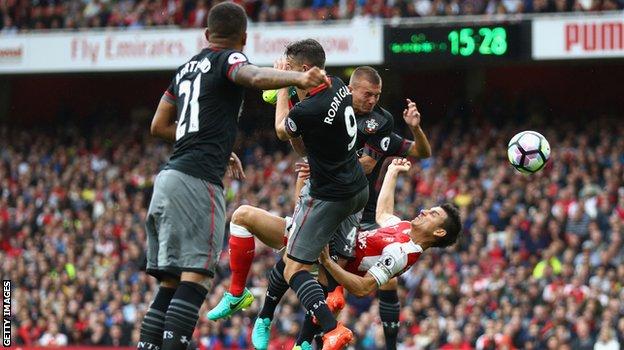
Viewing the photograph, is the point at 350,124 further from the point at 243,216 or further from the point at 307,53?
the point at 243,216

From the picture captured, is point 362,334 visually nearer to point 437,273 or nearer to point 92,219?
point 437,273

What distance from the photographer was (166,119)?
808 cm

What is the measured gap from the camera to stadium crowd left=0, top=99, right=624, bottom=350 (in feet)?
57.3

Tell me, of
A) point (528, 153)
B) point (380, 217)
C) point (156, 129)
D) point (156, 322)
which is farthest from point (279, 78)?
point (528, 153)

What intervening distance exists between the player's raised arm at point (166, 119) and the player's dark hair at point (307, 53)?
41.5 inches

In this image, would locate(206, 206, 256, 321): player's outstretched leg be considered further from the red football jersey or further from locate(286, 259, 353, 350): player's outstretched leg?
the red football jersey

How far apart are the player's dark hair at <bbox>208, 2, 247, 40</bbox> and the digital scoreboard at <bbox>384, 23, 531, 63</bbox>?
1300 centimetres

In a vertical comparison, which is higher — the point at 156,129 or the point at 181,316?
the point at 156,129

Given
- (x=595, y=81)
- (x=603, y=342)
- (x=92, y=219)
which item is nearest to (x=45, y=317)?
(x=92, y=219)

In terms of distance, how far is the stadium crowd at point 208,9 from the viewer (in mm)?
22641

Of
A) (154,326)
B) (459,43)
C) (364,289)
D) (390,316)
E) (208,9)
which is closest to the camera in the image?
(154,326)

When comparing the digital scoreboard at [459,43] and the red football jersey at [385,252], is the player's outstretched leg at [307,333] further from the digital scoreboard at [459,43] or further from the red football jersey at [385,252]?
the digital scoreboard at [459,43]

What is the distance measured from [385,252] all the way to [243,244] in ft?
3.72

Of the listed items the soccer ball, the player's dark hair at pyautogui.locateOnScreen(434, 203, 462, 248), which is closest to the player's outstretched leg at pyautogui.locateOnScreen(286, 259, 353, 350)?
the player's dark hair at pyautogui.locateOnScreen(434, 203, 462, 248)
